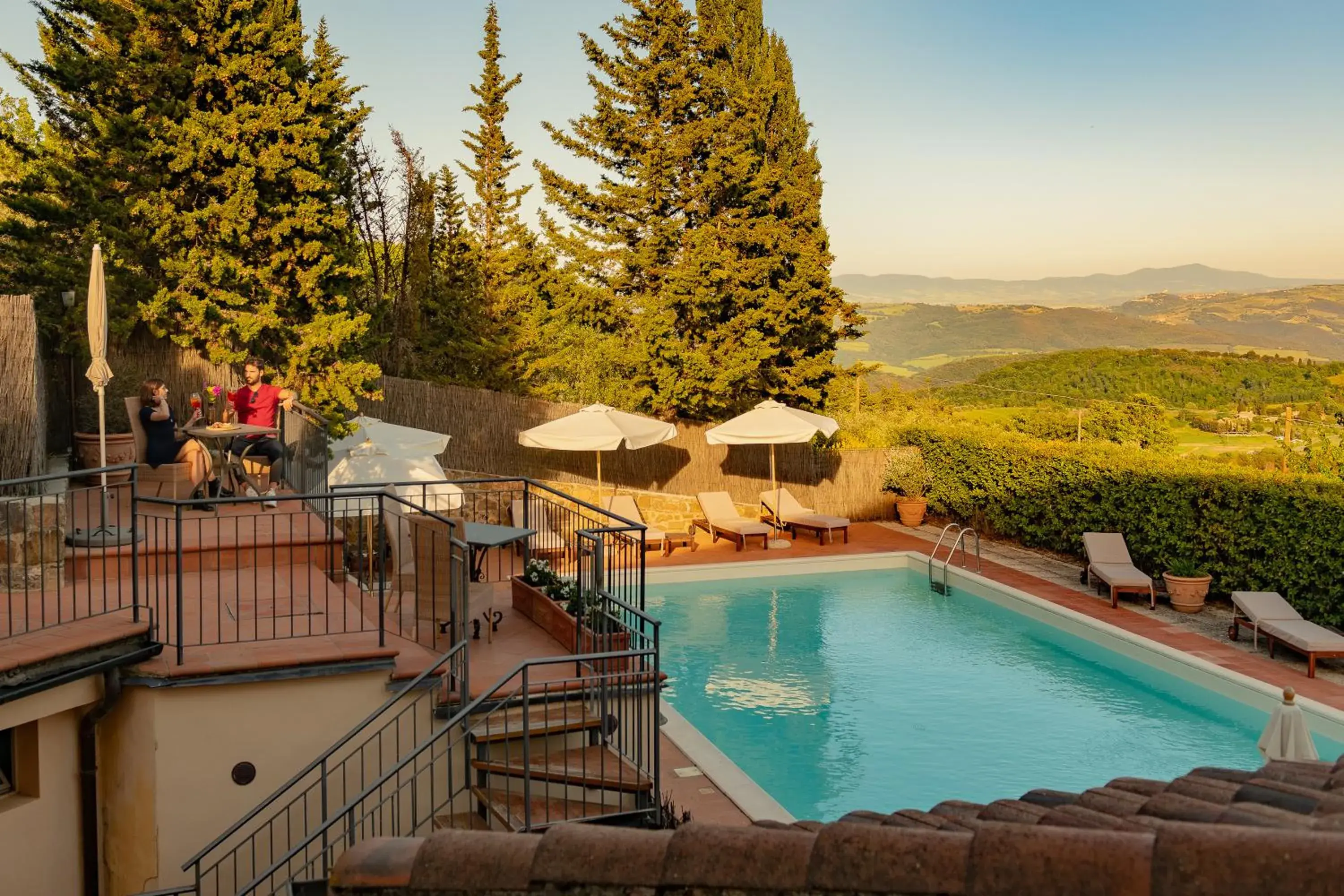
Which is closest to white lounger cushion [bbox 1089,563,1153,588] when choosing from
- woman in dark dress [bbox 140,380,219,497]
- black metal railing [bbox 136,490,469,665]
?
black metal railing [bbox 136,490,469,665]

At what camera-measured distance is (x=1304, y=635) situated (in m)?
11.9

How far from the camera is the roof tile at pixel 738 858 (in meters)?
2.46

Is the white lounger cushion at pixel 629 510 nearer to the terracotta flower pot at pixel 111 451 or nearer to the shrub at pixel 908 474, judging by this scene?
the shrub at pixel 908 474

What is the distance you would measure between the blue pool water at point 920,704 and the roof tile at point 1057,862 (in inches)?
293

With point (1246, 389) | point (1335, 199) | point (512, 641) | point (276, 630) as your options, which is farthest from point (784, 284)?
point (1335, 199)

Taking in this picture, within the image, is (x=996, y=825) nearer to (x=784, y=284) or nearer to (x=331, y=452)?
(x=331, y=452)

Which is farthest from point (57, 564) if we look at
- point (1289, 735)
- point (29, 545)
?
point (1289, 735)

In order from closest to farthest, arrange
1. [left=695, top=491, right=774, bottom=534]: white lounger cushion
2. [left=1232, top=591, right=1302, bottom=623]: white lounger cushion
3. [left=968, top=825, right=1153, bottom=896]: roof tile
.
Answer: [left=968, top=825, right=1153, bottom=896]: roof tile → [left=1232, top=591, right=1302, bottom=623]: white lounger cushion → [left=695, top=491, right=774, bottom=534]: white lounger cushion

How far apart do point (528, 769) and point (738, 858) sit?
14.4 feet

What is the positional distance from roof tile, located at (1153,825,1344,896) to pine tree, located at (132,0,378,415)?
17676 millimetres

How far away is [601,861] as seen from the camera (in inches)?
105

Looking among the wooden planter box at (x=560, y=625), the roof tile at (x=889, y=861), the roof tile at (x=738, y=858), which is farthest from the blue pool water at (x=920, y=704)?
the roof tile at (x=889, y=861)

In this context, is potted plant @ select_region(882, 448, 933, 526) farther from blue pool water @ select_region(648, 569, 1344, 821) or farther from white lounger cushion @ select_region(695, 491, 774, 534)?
blue pool water @ select_region(648, 569, 1344, 821)

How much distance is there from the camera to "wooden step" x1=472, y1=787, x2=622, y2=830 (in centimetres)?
692
